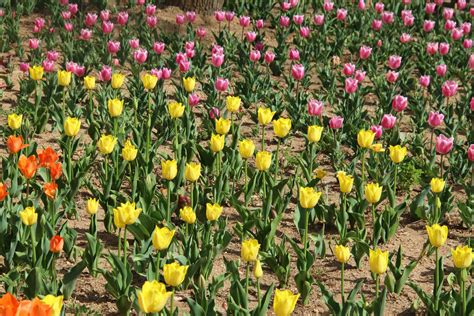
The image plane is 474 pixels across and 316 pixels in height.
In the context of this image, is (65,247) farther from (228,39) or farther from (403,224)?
(228,39)

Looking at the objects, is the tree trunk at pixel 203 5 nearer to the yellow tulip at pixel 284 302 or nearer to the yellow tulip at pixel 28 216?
the yellow tulip at pixel 28 216

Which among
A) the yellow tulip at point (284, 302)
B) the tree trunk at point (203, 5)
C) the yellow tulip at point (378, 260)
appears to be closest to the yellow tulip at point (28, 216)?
the yellow tulip at point (284, 302)

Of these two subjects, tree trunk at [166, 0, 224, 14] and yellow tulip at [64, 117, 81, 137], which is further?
tree trunk at [166, 0, 224, 14]

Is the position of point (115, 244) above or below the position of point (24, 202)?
below

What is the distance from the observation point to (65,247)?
441cm

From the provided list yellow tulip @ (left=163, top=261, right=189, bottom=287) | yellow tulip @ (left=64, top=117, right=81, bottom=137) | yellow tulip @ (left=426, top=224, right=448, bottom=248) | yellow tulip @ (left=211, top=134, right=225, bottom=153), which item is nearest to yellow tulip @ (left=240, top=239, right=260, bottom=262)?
yellow tulip @ (left=163, top=261, right=189, bottom=287)

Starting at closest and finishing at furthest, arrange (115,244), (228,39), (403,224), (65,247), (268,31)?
1. (65,247)
2. (115,244)
3. (403,224)
4. (228,39)
5. (268,31)

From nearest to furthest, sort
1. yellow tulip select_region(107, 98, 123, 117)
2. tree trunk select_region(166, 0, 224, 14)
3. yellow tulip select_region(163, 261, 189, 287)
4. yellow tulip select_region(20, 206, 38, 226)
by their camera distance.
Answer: yellow tulip select_region(163, 261, 189, 287) < yellow tulip select_region(20, 206, 38, 226) < yellow tulip select_region(107, 98, 123, 117) < tree trunk select_region(166, 0, 224, 14)

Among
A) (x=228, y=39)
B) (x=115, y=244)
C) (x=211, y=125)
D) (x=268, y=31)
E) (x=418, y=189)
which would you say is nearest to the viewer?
(x=115, y=244)

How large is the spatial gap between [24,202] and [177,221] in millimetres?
971

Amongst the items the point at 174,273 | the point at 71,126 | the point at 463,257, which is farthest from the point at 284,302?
the point at 71,126

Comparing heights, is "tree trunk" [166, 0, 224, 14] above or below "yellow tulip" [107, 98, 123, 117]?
below

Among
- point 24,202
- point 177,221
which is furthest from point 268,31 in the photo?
point 24,202

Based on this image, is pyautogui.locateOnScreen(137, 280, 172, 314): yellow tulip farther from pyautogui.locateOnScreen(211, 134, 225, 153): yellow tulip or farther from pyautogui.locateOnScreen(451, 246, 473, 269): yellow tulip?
pyautogui.locateOnScreen(211, 134, 225, 153): yellow tulip
